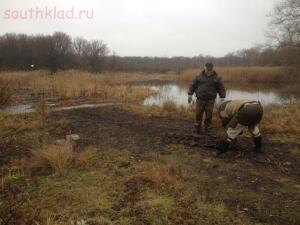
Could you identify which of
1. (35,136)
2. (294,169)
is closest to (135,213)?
(294,169)

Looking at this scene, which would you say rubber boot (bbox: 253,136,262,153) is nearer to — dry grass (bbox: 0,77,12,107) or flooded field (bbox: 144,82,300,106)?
flooded field (bbox: 144,82,300,106)

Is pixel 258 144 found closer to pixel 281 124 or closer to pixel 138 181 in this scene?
pixel 281 124

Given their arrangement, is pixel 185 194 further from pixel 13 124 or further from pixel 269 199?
pixel 13 124

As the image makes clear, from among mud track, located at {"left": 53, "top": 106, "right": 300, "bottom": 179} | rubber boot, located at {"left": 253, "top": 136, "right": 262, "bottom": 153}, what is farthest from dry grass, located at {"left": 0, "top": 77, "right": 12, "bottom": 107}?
rubber boot, located at {"left": 253, "top": 136, "right": 262, "bottom": 153}

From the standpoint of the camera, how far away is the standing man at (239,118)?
5805 mm

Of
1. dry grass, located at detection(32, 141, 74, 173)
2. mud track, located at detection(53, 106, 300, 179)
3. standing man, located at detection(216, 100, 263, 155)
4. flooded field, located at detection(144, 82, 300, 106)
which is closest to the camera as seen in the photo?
dry grass, located at detection(32, 141, 74, 173)

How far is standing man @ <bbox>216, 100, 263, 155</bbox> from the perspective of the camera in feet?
19.0

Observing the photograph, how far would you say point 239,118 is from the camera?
585 cm

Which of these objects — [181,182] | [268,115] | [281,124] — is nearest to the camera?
[181,182]

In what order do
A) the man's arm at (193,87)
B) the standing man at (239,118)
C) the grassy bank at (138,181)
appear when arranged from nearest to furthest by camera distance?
the grassy bank at (138,181), the standing man at (239,118), the man's arm at (193,87)

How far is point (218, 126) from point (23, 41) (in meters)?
40.5

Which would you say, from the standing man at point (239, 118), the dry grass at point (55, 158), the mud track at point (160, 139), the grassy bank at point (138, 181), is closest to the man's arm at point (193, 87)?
the mud track at point (160, 139)

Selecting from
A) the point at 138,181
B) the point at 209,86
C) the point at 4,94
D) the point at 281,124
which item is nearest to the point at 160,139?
the point at 209,86

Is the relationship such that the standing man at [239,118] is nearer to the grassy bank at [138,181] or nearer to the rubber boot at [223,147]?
the rubber boot at [223,147]
